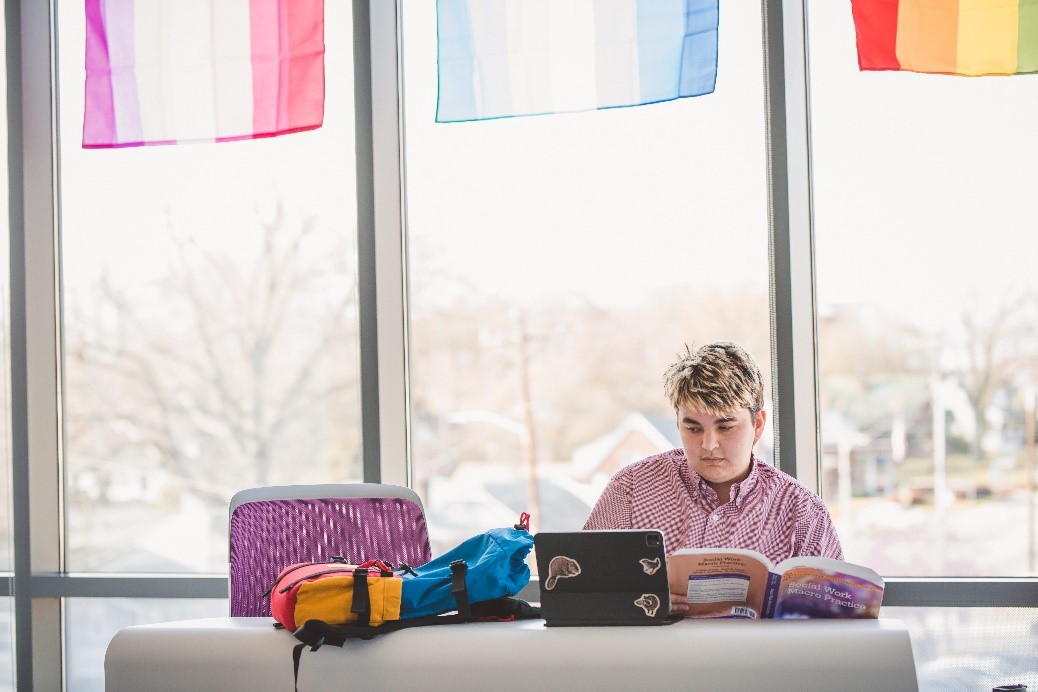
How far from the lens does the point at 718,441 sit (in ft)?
7.75

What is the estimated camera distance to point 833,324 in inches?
125

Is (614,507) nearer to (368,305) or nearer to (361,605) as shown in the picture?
(361,605)

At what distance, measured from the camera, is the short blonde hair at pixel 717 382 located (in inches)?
92.3

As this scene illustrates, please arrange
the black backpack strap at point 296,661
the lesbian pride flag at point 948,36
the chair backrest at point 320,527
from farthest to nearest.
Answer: the lesbian pride flag at point 948,36
the chair backrest at point 320,527
the black backpack strap at point 296,661

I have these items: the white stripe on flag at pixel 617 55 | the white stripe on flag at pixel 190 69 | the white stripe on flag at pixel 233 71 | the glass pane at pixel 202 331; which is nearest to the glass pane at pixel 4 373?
the glass pane at pixel 202 331

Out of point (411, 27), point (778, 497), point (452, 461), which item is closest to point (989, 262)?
point (778, 497)

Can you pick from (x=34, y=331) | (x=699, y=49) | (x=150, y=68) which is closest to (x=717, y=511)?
(x=699, y=49)

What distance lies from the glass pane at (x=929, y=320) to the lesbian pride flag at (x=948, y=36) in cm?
10

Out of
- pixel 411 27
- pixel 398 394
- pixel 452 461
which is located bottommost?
pixel 452 461

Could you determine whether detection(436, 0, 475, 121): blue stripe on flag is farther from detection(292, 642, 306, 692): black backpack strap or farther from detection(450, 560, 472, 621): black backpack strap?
detection(292, 642, 306, 692): black backpack strap

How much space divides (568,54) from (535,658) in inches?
89.3

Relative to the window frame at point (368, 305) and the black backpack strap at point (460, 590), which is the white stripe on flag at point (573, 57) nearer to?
the window frame at point (368, 305)

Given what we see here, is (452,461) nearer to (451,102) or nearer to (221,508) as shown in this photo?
(221,508)

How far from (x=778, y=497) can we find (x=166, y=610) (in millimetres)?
2209
